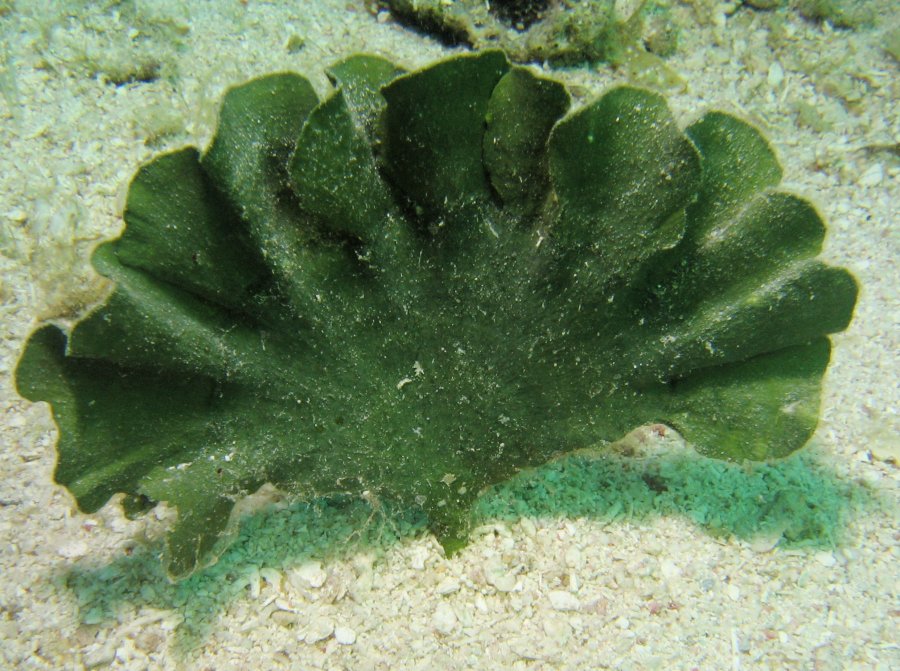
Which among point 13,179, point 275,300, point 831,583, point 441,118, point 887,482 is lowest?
point 831,583

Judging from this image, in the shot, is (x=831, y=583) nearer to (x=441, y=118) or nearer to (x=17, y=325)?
(x=441, y=118)

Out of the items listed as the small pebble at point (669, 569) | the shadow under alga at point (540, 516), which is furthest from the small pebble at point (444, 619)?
the small pebble at point (669, 569)

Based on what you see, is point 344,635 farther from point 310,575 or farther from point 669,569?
point 669,569

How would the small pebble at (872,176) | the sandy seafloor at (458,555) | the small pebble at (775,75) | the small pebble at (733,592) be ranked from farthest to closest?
the small pebble at (775,75)
the small pebble at (872,176)
the small pebble at (733,592)
the sandy seafloor at (458,555)

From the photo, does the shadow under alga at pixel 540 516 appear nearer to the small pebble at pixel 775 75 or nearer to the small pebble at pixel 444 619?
the small pebble at pixel 444 619

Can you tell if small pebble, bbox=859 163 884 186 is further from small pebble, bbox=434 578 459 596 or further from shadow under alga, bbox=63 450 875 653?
small pebble, bbox=434 578 459 596

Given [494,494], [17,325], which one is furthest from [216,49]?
[494,494]
